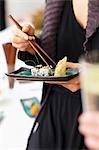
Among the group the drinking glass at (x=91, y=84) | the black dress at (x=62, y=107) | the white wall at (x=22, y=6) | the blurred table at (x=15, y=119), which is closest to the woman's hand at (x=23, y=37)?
the black dress at (x=62, y=107)

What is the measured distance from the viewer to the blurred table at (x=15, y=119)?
110 centimetres

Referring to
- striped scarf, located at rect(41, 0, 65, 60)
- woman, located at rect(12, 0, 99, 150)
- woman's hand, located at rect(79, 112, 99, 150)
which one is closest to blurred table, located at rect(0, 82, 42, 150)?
woman, located at rect(12, 0, 99, 150)

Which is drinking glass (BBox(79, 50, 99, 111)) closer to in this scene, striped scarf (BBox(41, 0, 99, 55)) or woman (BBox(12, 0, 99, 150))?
woman (BBox(12, 0, 99, 150))

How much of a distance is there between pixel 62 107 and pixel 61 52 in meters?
0.17

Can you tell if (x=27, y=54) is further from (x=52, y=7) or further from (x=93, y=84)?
(x=93, y=84)

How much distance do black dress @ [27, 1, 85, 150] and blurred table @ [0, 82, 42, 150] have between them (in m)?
0.14

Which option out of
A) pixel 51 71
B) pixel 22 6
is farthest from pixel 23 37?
pixel 22 6

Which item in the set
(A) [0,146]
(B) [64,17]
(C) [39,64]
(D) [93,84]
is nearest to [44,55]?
(C) [39,64]

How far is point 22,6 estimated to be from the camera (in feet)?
9.04

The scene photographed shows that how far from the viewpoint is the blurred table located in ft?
3.60

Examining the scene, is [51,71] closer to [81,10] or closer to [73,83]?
[73,83]

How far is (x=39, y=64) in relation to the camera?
3.10ft

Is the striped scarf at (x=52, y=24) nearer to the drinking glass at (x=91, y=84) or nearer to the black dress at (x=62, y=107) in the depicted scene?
the black dress at (x=62, y=107)

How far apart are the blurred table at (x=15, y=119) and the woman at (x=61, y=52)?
0.44 ft
